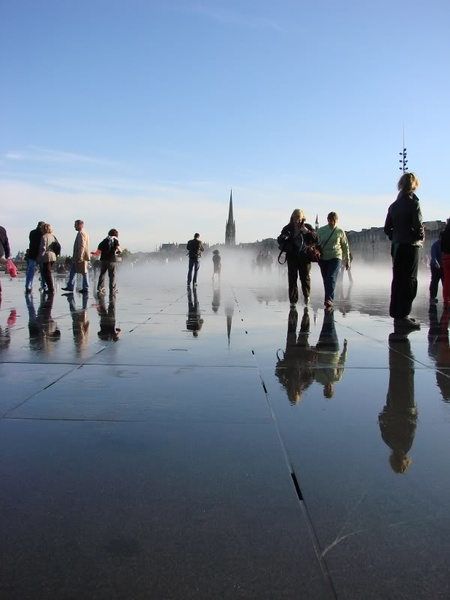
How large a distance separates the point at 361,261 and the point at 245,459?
2400 inches

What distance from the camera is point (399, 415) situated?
312 cm

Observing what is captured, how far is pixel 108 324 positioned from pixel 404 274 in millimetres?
4350

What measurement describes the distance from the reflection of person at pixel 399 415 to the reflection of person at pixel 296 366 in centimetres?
56

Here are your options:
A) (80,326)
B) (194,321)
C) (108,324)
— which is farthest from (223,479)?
(194,321)

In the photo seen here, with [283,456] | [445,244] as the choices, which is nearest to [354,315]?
[445,244]

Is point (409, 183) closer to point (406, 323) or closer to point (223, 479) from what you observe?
point (406, 323)

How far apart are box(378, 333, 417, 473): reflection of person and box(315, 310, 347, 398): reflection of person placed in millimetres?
388

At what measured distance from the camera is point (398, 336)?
6.77m

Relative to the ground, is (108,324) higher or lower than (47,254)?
lower

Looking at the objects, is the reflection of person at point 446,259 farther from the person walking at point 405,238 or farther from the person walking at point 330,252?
the person walking at point 405,238

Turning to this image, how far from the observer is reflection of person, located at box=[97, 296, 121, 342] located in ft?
21.0

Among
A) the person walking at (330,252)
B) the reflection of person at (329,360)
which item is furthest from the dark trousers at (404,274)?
the person walking at (330,252)

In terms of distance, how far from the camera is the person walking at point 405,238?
8180 millimetres

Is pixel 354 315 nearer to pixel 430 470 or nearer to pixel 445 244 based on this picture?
pixel 445 244
